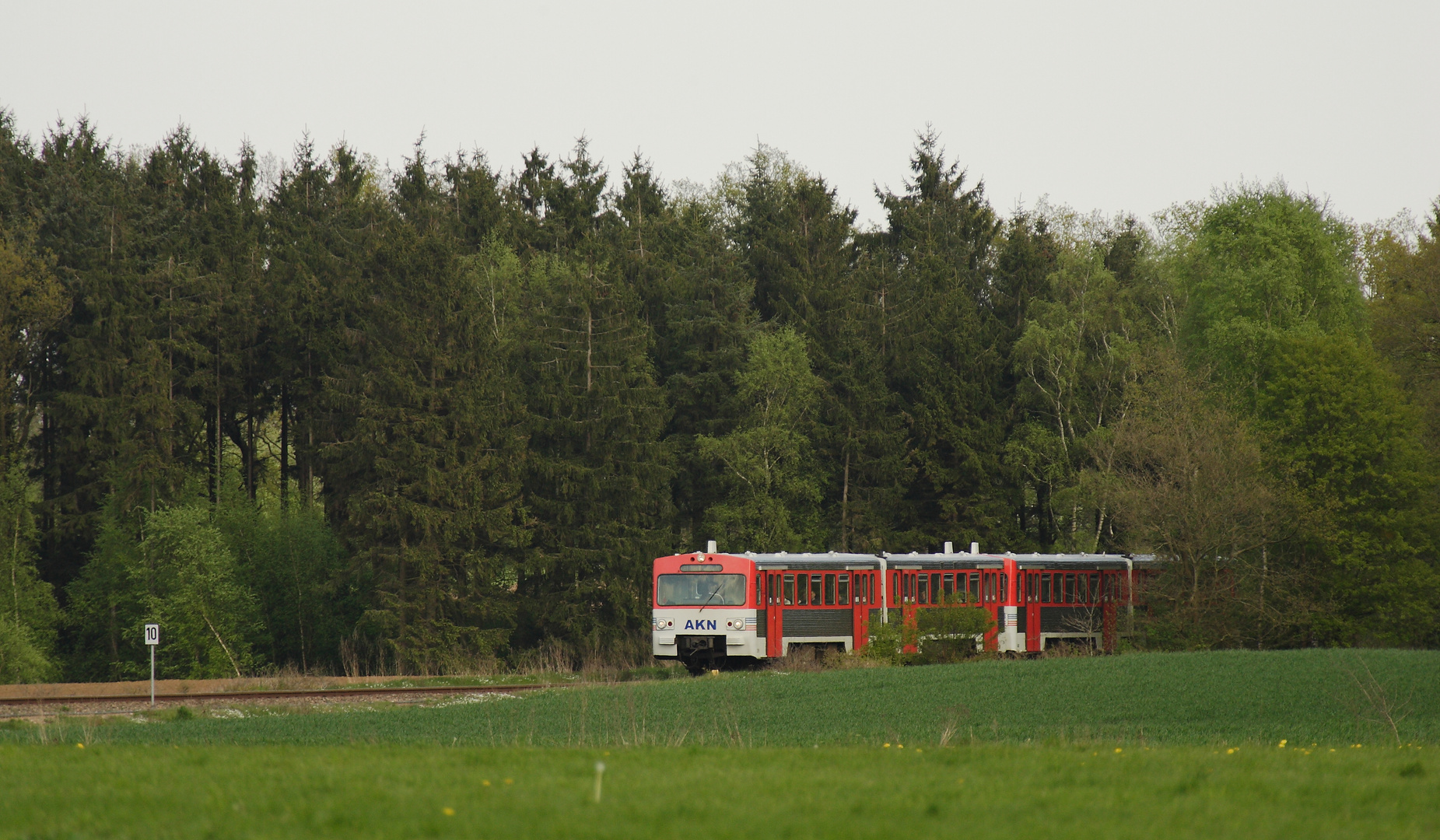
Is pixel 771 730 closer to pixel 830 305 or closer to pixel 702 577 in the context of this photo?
pixel 702 577

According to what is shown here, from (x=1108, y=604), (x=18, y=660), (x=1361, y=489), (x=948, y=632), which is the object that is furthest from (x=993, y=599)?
(x=18, y=660)

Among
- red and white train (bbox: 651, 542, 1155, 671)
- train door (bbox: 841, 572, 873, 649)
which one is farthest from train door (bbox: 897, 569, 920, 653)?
train door (bbox: 841, 572, 873, 649)

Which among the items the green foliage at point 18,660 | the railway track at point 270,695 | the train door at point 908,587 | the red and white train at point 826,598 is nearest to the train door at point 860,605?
the red and white train at point 826,598

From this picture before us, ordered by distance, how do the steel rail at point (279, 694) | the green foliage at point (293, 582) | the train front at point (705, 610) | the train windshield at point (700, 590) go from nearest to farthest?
the steel rail at point (279, 694) → the train front at point (705, 610) → the train windshield at point (700, 590) → the green foliage at point (293, 582)

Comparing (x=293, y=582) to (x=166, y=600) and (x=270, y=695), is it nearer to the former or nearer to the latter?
(x=166, y=600)

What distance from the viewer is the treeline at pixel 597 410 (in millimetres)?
33625

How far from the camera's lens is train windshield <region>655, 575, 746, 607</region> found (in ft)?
94.7

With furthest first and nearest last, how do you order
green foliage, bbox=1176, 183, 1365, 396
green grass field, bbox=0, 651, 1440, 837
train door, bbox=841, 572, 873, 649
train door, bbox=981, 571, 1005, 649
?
green foliage, bbox=1176, 183, 1365, 396, train door, bbox=981, 571, 1005, 649, train door, bbox=841, 572, 873, 649, green grass field, bbox=0, 651, 1440, 837

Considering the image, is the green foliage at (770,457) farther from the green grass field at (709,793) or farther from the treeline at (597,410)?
the green grass field at (709,793)

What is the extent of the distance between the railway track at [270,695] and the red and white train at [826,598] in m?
4.16

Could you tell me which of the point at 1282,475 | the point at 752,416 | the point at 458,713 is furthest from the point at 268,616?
the point at 1282,475

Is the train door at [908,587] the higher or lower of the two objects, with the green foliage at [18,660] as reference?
higher

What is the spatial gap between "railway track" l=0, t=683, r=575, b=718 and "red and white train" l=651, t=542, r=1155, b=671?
164 inches

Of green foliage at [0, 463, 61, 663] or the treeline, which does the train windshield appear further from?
green foliage at [0, 463, 61, 663]
